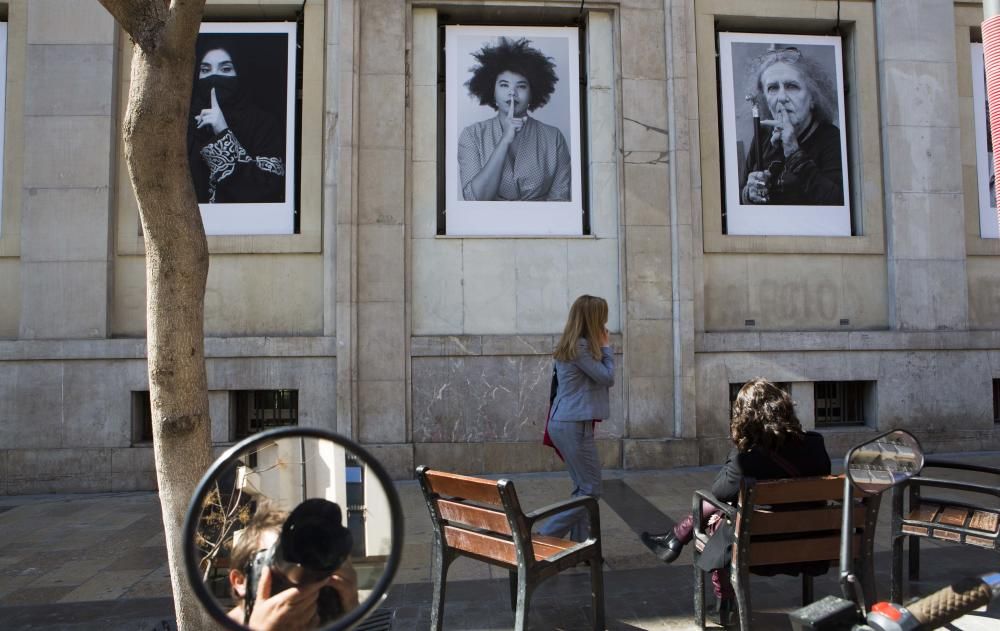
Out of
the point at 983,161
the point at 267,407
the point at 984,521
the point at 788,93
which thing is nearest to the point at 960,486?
the point at 984,521

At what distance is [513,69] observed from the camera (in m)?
9.58

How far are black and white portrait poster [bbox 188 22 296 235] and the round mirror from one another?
7755mm

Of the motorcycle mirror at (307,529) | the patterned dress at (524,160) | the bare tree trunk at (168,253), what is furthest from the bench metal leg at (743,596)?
the patterned dress at (524,160)

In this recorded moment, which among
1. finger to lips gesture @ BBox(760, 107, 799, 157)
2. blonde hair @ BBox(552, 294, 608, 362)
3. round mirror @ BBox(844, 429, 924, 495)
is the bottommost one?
round mirror @ BBox(844, 429, 924, 495)

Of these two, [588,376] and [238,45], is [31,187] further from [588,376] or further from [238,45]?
[588,376]

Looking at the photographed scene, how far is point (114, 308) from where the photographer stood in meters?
9.02

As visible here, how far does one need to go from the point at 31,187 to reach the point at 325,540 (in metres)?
9.18

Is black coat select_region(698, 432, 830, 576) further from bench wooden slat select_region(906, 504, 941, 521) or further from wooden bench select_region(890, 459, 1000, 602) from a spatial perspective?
bench wooden slat select_region(906, 504, 941, 521)

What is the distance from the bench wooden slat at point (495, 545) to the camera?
12.6ft

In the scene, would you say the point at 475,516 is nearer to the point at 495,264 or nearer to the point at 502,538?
the point at 502,538

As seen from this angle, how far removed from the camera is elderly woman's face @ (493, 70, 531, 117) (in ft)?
31.2

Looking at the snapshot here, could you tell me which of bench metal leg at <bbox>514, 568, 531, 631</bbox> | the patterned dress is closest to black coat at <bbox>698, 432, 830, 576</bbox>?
bench metal leg at <bbox>514, 568, 531, 631</bbox>

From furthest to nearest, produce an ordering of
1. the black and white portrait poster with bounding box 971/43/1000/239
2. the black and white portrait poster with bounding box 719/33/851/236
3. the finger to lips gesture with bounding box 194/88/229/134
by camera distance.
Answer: the black and white portrait poster with bounding box 971/43/1000/239 → the black and white portrait poster with bounding box 719/33/851/236 → the finger to lips gesture with bounding box 194/88/229/134

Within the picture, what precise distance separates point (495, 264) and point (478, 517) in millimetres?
5601
